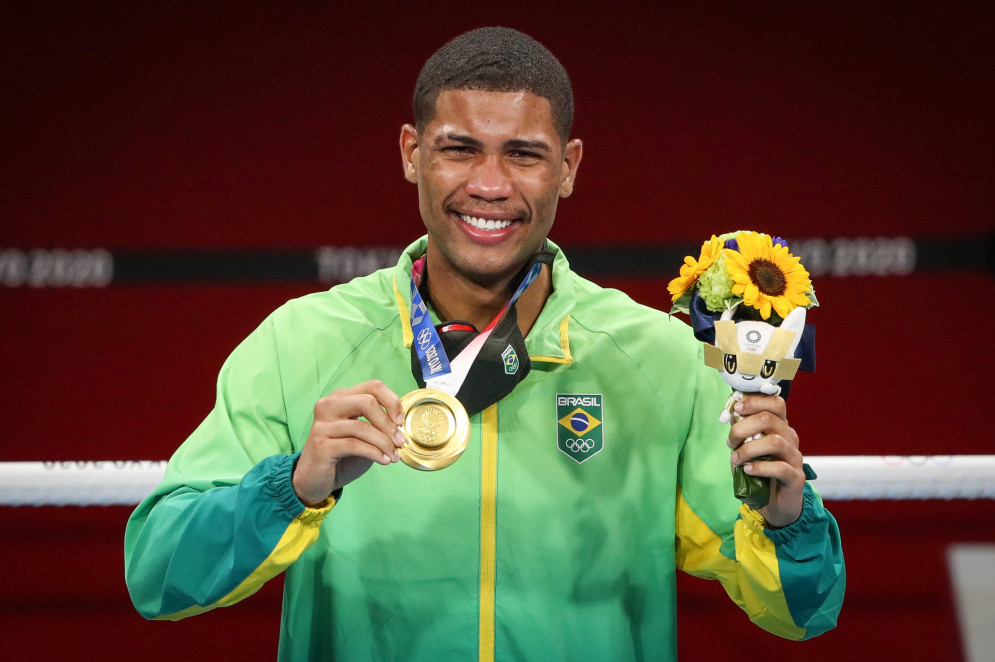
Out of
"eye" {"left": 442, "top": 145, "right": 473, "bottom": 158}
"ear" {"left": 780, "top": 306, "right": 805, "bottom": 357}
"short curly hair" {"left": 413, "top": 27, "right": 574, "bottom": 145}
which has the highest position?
"short curly hair" {"left": 413, "top": 27, "right": 574, "bottom": 145}

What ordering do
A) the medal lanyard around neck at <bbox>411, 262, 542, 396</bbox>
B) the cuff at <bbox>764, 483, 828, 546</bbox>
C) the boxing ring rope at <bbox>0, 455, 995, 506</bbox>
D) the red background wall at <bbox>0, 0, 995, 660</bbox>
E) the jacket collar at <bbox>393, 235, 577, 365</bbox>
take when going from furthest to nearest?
the red background wall at <bbox>0, 0, 995, 660</bbox>
the boxing ring rope at <bbox>0, 455, 995, 506</bbox>
the jacket collar at <bbox>393, 235, 577, 365</bbox>
the medal lanyard around neck at <bbox>411, 262, 542, 396</bbox>
the cuff at <bbox>764, 483, 828, 546</bbox>

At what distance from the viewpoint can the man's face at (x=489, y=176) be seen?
4.30ft

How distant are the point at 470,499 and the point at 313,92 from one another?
1738 mm

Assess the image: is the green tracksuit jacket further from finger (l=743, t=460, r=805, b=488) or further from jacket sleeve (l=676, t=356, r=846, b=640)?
finger (l=743, t=460, r=805, b=488)

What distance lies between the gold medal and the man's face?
0.81 ft

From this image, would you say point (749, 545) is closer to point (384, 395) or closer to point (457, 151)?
point (384, 395)

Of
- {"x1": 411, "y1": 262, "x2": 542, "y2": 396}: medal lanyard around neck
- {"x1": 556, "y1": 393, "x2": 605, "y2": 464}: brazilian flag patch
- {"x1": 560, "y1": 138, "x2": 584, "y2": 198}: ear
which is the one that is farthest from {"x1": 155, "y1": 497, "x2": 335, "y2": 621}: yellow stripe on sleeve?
{"x1": 560, "y1": 138, "x2": 584, "y2": 198}: ear

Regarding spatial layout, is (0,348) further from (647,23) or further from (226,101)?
(647,23)

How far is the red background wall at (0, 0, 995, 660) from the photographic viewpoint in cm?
274

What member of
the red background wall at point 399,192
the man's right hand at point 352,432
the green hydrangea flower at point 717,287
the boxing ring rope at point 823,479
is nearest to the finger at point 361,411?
the man's right hand at point 352,432

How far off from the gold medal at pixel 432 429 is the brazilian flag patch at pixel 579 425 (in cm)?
25

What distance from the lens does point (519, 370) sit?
132cm

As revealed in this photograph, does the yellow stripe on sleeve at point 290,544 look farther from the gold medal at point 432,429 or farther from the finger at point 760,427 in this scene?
the finger at point 760,427

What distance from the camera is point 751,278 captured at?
3.71 feet
